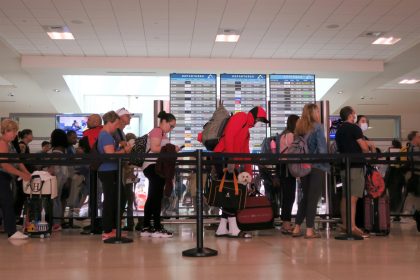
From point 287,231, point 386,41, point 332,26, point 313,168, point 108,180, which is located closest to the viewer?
point 108,180

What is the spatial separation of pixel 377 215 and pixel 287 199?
118cm

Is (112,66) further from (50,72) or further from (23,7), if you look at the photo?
(23,7)

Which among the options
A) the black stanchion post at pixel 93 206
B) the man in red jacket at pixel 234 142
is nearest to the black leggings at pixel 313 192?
the man in red jacket at pixel 234 142

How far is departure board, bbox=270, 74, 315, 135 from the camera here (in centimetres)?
1359

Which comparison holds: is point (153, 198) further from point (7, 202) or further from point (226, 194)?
point (7, 202)

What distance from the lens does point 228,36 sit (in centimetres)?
1213

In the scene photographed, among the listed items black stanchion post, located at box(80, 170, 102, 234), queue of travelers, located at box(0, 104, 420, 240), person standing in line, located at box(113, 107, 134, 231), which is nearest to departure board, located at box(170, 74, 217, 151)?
person standing in line, located at box(113, 107, 134, 231)

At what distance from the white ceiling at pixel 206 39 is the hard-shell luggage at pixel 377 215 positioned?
436cm

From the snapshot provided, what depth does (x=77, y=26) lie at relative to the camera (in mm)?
11242

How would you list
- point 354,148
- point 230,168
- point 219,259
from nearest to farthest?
point 219,259 < point 230,168 < point 354,148

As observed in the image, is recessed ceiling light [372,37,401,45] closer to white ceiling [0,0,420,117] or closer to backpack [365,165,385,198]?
white ceiling [0,0,420,117]

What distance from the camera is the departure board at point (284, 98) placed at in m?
13.6

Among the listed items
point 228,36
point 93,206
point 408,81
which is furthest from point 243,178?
point 408,81

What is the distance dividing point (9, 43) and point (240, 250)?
31.5ft
